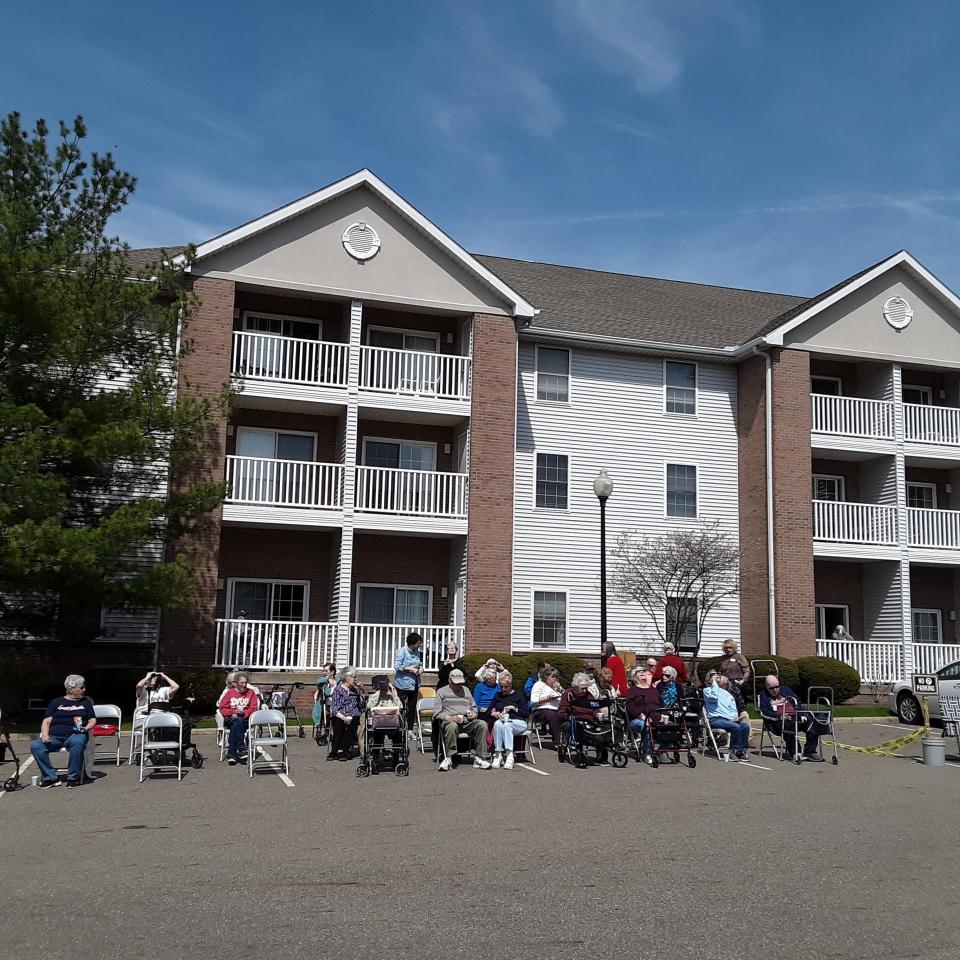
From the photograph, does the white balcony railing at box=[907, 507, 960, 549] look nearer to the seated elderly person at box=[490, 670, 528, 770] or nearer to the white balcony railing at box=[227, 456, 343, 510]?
the white balcony railing at box=[227, 456, 343, 510]

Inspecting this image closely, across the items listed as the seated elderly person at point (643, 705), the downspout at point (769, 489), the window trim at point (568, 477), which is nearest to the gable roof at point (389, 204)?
the window trim at point (568, 477)

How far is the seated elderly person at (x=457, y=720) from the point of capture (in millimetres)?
14758

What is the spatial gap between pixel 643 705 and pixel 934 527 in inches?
638

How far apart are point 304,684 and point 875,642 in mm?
14326

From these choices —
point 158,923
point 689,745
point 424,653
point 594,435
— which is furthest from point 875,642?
point 158,923

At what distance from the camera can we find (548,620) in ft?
84.9

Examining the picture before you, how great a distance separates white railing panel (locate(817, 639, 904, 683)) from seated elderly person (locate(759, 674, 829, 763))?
10.8 metres

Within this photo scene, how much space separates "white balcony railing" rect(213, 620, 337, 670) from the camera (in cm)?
2203

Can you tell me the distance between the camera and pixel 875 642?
26.7 meters

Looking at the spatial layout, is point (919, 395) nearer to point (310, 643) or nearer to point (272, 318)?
point (272, 318)

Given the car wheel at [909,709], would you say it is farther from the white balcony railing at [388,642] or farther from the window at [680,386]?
the white balcony railing at [388,642]

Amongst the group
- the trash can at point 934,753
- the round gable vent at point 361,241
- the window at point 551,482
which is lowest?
the trash can at point 934,753

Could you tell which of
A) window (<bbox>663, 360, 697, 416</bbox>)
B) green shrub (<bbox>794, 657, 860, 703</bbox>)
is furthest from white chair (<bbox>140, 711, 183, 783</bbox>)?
window (<bbox>663, 360, 697, 416</bbox>)

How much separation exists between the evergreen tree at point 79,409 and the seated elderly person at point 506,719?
20.4 feet
